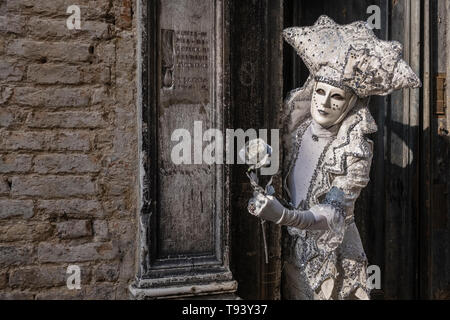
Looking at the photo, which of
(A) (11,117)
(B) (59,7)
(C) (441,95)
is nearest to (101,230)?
(A) (11,117)

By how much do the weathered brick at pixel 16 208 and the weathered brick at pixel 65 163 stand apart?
18 cm

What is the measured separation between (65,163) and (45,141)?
0.15 meters

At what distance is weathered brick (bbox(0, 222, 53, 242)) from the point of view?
7.43 feet

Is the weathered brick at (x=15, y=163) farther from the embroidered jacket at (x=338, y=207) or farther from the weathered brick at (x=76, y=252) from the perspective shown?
the embroidered jacket at (x=338, y=207)

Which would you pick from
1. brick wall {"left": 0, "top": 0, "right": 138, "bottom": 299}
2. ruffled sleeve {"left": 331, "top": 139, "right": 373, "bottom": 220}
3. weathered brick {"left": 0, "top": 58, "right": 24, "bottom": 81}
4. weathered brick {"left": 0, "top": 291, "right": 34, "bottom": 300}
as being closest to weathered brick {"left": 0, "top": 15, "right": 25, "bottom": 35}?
brick wall {"left": 0, "top": 0, "right": 138, "bottom": 299}

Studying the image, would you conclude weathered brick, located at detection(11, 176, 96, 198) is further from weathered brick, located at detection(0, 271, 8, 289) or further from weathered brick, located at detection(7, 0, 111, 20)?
weathered brick, located at detection(7, 0, 111, 20)

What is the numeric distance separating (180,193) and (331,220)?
777 mm

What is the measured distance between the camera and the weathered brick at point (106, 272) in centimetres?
237

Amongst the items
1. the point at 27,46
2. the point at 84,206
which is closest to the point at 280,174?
the point at 84,206

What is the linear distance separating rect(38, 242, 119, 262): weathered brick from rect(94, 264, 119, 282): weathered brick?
0.16ft

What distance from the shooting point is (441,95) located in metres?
3.32

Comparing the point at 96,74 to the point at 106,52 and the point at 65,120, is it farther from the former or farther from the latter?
the point at 65,120

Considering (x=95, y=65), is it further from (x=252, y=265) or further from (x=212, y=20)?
(x=252, y=265)

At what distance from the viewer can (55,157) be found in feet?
7.61
